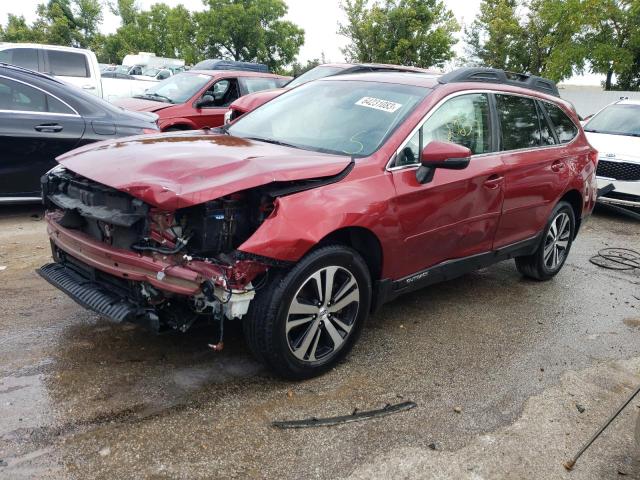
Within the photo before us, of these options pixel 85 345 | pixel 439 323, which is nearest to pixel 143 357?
pixel 85 345

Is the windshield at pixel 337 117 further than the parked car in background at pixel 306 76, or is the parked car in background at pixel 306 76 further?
the parked car in background at pixel 306 76

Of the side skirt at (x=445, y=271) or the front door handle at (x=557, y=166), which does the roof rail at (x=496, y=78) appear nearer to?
the front door handle at (x=557, y=166)

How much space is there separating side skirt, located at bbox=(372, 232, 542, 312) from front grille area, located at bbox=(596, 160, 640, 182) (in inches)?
164

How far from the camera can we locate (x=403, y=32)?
29.3m

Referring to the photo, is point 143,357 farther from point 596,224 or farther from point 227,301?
point 596,224

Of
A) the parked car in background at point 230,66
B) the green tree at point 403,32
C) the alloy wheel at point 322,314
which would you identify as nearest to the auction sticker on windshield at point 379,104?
the alloy wheel at point 322,314

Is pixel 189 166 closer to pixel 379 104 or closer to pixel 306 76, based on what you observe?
pixel 379 104

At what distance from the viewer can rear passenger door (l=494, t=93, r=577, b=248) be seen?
457 cm

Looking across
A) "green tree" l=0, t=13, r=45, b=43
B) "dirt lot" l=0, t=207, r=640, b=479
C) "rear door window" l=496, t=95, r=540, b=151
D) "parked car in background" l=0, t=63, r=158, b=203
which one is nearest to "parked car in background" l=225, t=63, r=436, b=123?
"parked car in background" l=0, t=63, r=158, b=203

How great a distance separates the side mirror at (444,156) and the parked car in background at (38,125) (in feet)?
13.8

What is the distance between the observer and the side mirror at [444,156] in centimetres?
358

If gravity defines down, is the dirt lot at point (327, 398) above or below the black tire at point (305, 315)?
below

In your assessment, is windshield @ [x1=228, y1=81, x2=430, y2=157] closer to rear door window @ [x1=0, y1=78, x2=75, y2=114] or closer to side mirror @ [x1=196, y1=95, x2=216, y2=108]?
rear door window @ [x1=0, y1=78, x2=75, y2=114]

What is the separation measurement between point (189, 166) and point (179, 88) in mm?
7669
